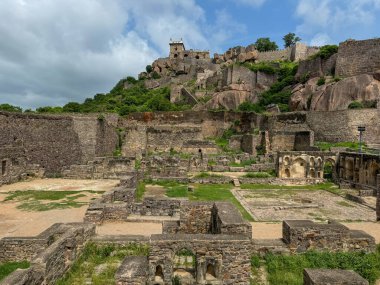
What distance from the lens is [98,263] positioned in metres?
7.46

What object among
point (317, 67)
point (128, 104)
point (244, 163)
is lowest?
point (244, 163)

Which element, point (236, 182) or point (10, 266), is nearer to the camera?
point (10, 266)

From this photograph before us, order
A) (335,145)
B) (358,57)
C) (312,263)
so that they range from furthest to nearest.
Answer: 1. (358,57)
2. (335,145)
3. (312,263)

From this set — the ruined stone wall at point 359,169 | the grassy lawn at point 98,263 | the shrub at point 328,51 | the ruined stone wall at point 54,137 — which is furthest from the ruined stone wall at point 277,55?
the grassy lawn at point 98,263

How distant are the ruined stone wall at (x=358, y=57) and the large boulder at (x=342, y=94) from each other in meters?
3.52

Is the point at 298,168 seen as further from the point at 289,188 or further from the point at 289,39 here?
the point at 289,39

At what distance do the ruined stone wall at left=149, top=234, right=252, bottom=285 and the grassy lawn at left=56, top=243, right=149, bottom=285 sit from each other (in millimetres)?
1282

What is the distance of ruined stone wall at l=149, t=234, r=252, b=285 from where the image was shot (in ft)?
19.5

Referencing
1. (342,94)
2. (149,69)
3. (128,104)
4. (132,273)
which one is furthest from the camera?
(149,69)

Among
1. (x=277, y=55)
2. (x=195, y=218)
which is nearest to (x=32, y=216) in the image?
(x=195, y=218)

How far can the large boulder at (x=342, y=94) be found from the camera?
34469 mm

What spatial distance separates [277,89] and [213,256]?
48.3m

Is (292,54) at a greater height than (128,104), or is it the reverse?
(292,54)

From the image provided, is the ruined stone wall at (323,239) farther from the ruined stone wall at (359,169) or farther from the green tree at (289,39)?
the green tree at (289,39)
